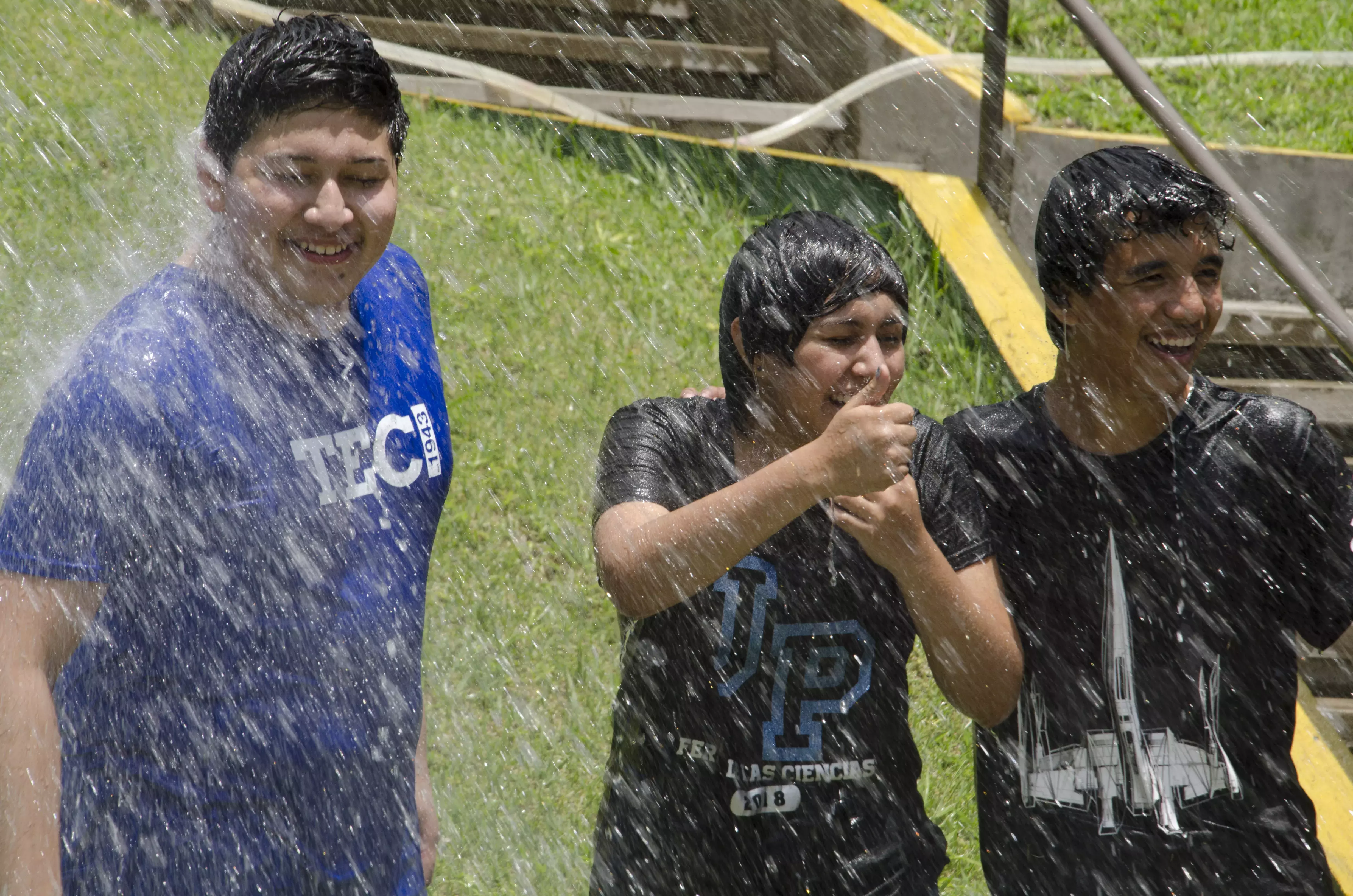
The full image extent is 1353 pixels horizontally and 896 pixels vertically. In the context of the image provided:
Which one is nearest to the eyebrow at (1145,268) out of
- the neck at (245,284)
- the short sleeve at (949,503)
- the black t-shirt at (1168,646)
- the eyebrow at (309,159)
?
the black t-shirt at (1168,646)

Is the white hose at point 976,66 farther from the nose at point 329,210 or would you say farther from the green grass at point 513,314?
the nose at point 329,210

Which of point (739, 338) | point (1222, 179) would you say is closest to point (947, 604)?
point (739, 338)

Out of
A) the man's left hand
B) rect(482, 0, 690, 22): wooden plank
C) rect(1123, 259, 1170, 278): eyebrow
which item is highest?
rect(1123, 259, 1170, 278): eyebrow

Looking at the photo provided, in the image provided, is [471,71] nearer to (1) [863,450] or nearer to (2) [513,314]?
(2) [513,314]

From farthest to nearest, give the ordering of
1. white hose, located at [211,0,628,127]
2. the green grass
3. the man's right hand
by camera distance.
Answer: white hose, located at [211,0,628,127] → the green grass → the man's right hand

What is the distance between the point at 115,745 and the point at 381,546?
0.61 meters

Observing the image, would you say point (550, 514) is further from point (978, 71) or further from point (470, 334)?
point (978, 71)

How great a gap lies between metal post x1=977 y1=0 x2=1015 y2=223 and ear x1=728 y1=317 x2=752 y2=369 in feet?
13.5

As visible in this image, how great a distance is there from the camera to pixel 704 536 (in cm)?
246

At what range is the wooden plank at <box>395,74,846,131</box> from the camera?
8.56 meters

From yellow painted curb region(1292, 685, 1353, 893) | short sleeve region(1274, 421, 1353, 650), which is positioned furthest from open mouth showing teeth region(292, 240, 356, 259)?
yellow painted curb region(1292, 685, 1353, 893)

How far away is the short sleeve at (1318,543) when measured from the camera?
2.61 m

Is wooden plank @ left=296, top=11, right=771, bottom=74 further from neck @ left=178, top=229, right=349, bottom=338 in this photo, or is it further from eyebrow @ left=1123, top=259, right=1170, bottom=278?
neck @ left=178, top=229, right=349, bottom=338

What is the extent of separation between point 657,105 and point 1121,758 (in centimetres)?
681
